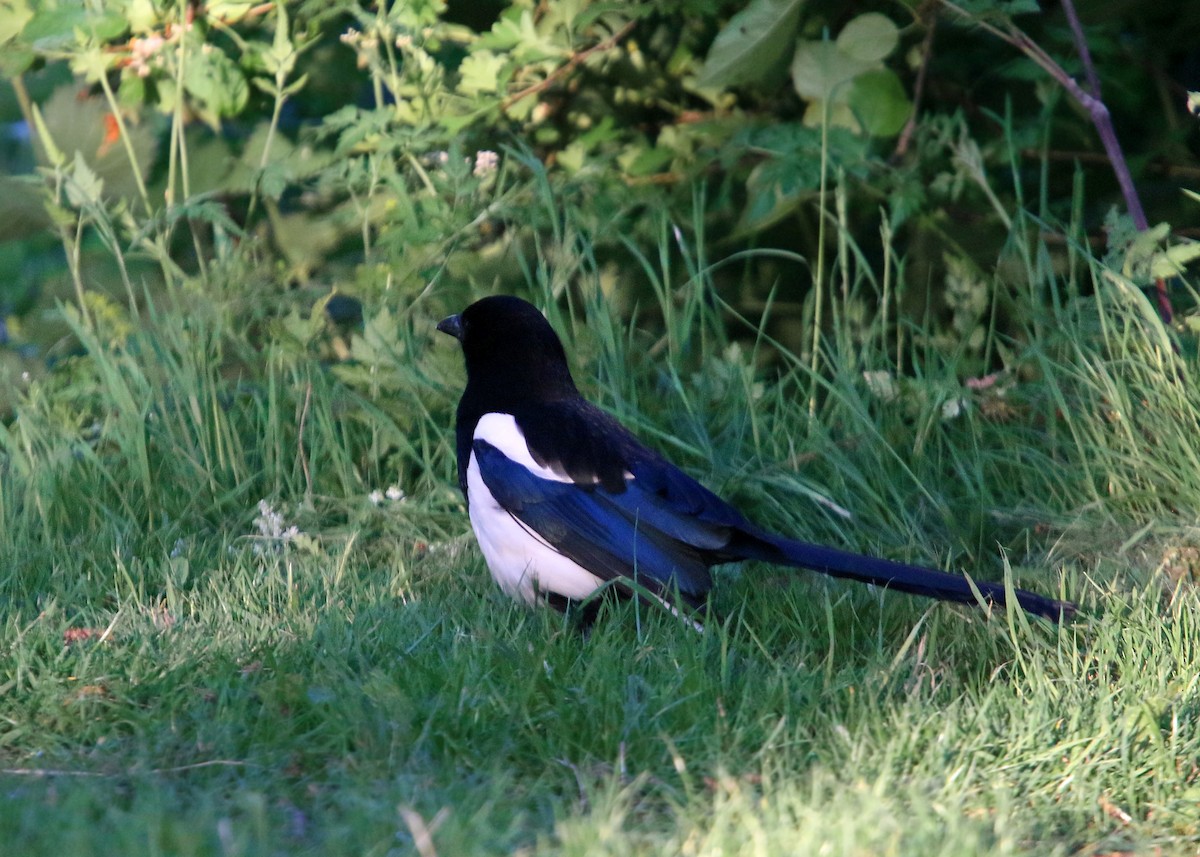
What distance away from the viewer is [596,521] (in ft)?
9.91

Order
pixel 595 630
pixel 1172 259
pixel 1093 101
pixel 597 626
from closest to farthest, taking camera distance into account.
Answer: pixel 595 630 → pixel 597 626 → pixel 1172 259 → pixel 1093 101

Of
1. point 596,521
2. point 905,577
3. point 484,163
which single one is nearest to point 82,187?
point 484,163

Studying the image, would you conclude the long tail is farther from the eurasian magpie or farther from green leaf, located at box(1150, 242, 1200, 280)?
green leaf, located at box(1150, 242, 1200, 280)

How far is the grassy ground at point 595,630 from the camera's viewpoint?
6.78 feet

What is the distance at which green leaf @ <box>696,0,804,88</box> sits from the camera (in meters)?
3.80

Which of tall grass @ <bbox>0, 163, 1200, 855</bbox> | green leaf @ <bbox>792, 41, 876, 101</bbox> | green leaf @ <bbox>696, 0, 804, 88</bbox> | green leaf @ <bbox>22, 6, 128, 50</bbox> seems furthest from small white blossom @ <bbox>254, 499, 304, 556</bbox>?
green leaf @ <bbox>792, 41, 876, 101</bbox>

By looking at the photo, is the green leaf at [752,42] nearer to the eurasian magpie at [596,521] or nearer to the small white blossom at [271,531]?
the eurasian magpie at [596,521]

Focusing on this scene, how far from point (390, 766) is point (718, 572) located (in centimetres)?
134

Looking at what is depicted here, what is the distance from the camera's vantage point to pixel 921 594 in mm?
2836

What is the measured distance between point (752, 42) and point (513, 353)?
3.67 feet

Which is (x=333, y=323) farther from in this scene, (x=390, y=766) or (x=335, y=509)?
(x=390, y=766)

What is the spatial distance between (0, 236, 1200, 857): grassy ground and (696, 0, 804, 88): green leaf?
2.02ft

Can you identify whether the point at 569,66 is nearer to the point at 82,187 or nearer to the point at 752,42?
the point at 752,42

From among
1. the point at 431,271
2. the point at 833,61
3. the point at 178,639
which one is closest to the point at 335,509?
the point at 431,271
